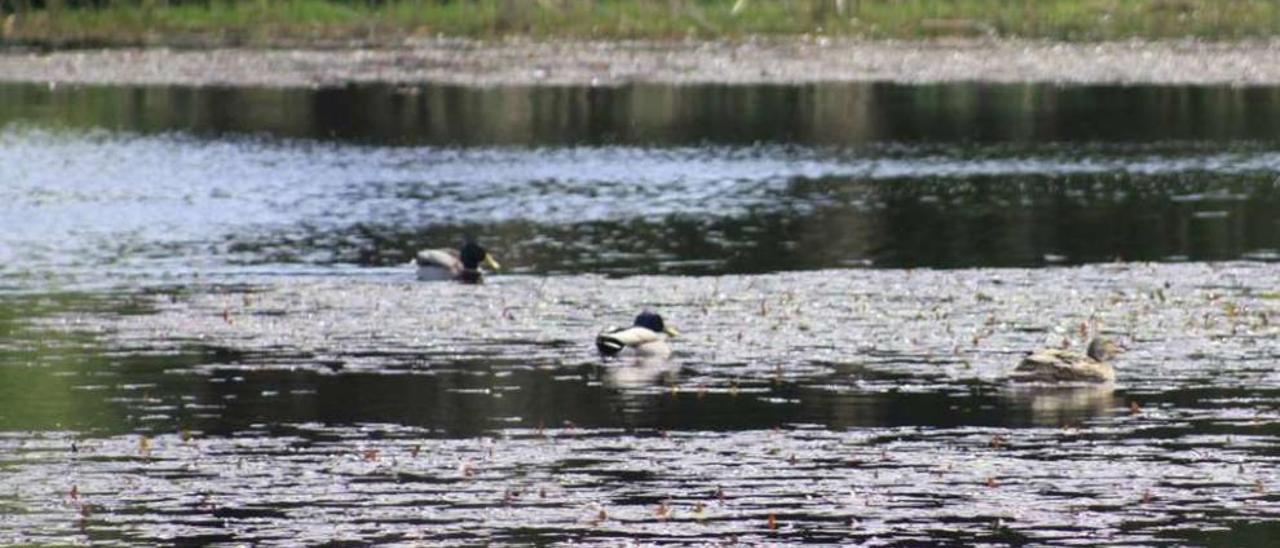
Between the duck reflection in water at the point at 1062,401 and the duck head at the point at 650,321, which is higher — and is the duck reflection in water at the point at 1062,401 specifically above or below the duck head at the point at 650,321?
below

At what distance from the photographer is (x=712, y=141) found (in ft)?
181

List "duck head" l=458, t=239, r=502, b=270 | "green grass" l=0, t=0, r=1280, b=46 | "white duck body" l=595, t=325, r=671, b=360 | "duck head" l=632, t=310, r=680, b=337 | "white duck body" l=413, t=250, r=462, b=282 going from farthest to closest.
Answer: "green grass" l=0, t=0, r=1280, b=46, "duck head" l=458, t=239, r=502, b=270, "white duck body" l=413, t=250, r=462, b=282, "duck head" l=632, t=310, r=680, b=337, "white duck body" l=595, t=325, r=671, b=360

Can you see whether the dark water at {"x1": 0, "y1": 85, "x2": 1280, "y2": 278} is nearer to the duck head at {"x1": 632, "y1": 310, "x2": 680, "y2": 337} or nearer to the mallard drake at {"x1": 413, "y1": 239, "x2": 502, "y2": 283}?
the mallard drake at {"x1": 413, "y1": 239, "x2": 502, "y2": 283}

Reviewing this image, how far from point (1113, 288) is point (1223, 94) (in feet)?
106

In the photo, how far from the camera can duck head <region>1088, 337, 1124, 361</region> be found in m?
25.2

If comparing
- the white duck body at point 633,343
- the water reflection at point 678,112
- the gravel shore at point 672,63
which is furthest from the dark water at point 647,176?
the white duck body at point 633,343

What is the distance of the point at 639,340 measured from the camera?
2683 centimetres

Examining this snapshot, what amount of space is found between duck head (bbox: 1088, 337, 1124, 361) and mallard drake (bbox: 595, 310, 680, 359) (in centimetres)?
389

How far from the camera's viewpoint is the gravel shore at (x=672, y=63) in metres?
68.2

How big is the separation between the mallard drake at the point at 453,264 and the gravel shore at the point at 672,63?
110 ft

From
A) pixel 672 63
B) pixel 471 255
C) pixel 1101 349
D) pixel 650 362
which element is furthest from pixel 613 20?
pixel 1101 349

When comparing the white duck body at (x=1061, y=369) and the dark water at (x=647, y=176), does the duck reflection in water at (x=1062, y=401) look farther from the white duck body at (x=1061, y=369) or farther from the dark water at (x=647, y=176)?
the dark water at (x=647, y=176)

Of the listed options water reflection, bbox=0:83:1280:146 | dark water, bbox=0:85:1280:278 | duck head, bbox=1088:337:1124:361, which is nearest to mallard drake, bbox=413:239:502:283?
dark water, bbox=0:85:1280:278

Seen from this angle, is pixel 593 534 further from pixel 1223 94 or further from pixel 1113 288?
pixel 1223 94
